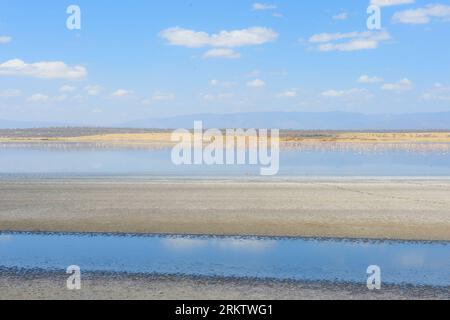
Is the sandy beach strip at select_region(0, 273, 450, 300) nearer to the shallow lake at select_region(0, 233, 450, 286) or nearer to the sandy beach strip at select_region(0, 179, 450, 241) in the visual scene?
the shallow lake at select_region(0, 233, 450, 286)

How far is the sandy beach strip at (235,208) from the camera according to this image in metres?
18.2

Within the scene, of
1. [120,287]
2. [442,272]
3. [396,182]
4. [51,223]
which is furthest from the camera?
[396,182]

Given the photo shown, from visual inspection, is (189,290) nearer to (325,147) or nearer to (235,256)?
(235,256)

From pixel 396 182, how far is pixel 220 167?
15.2 meters

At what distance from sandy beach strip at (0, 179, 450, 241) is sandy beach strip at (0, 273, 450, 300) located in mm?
5511

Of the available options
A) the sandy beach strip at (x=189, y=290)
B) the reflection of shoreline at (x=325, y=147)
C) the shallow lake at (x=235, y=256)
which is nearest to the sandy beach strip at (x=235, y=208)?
the shallow lake at (x=235, y=256)

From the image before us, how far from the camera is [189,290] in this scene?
37.1 feet

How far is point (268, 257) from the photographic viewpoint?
1428 centimetres

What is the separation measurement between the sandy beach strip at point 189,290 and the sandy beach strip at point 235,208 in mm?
5511

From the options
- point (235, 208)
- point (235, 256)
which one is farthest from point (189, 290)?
point (235, 208)

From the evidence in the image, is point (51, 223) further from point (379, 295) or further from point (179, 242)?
point (379, 295)
